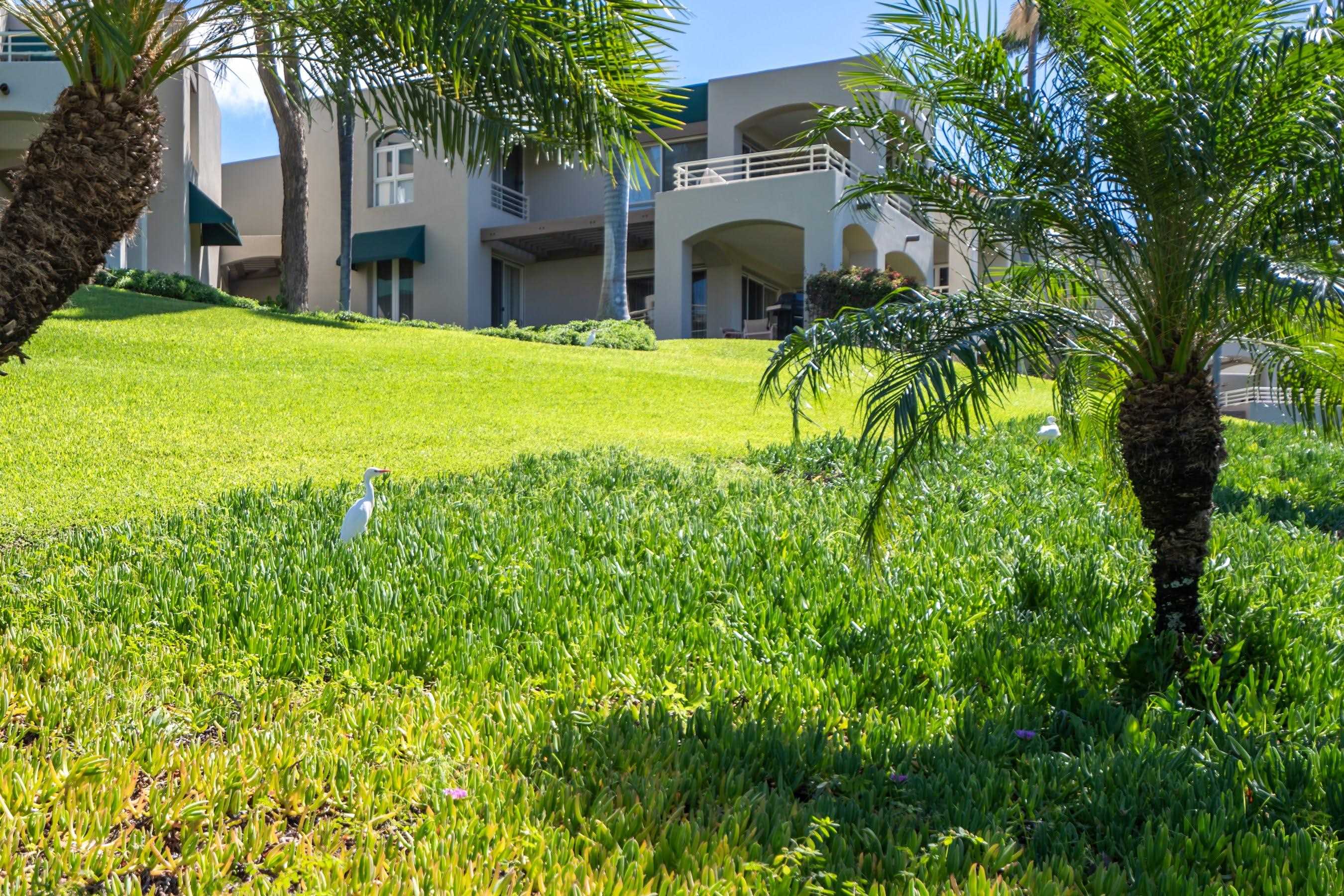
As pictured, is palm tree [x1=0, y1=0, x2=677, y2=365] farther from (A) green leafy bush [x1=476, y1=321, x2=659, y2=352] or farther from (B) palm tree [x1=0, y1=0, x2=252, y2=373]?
(A) green leafy bush [x1=476, y1=321, x2=659, y2=352]

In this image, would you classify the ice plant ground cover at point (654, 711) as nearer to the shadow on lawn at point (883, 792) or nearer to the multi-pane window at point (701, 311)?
the shadow on lawn at point (883, 792)

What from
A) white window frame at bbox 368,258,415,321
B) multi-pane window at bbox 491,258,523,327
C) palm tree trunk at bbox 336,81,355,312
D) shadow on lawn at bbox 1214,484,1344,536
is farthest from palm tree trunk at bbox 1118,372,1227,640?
white window frame at bbox 368,258,415,321

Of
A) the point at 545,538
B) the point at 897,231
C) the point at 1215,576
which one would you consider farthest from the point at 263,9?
the point at 897,231

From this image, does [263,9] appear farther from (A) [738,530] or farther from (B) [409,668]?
(A) [738,530]

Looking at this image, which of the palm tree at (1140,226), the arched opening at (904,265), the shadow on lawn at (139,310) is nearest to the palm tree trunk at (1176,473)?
the palm tree at (1140,226)

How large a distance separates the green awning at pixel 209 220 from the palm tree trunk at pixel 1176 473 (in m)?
22.6

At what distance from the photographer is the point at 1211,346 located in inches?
195

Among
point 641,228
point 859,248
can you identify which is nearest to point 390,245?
point 641,228

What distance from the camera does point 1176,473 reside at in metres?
4.85

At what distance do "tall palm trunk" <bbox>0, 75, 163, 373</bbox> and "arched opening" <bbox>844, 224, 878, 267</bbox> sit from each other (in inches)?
786

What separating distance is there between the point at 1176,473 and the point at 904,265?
962 inches

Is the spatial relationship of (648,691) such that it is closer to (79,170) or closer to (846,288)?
(79,170)

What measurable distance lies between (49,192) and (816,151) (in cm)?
1996

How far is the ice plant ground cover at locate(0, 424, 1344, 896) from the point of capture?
9.92 ft
